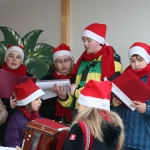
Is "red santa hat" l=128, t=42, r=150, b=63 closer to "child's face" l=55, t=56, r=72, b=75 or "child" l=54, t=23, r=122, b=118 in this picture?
"child" l=54, t=23, r=122, b=118

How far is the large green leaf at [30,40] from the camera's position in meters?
4.86

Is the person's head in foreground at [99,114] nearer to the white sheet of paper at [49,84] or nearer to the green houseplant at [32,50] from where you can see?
the white sheet of paper at [49,84]

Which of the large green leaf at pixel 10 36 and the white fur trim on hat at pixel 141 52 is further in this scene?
the large green leaf at pixel 10 36

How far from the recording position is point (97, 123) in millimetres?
2129

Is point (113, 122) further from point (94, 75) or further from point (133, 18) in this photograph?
point (133, 18)

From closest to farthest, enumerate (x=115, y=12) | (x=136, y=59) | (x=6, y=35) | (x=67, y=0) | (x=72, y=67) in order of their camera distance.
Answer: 1. (x=136, y=59)
2. (x=72, y=67)
3. (x=115, y=12)
4. (x=67, y=0)
5. (x=6, y=35)

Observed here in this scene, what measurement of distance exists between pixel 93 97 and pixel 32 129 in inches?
19.7

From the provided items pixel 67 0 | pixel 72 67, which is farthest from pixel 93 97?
pixel 67 0

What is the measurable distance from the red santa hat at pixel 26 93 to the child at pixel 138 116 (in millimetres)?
715

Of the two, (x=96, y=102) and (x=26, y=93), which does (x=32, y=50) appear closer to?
(x=26, y=93)

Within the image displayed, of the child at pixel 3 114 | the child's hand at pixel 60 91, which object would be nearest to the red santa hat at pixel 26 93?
the child at pixel 3 114

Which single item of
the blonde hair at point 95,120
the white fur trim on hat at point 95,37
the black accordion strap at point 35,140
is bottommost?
the black accordion strap at point 35,140

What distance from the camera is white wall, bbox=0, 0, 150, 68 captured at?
12.7 feet

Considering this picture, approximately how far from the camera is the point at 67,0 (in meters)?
4.51
